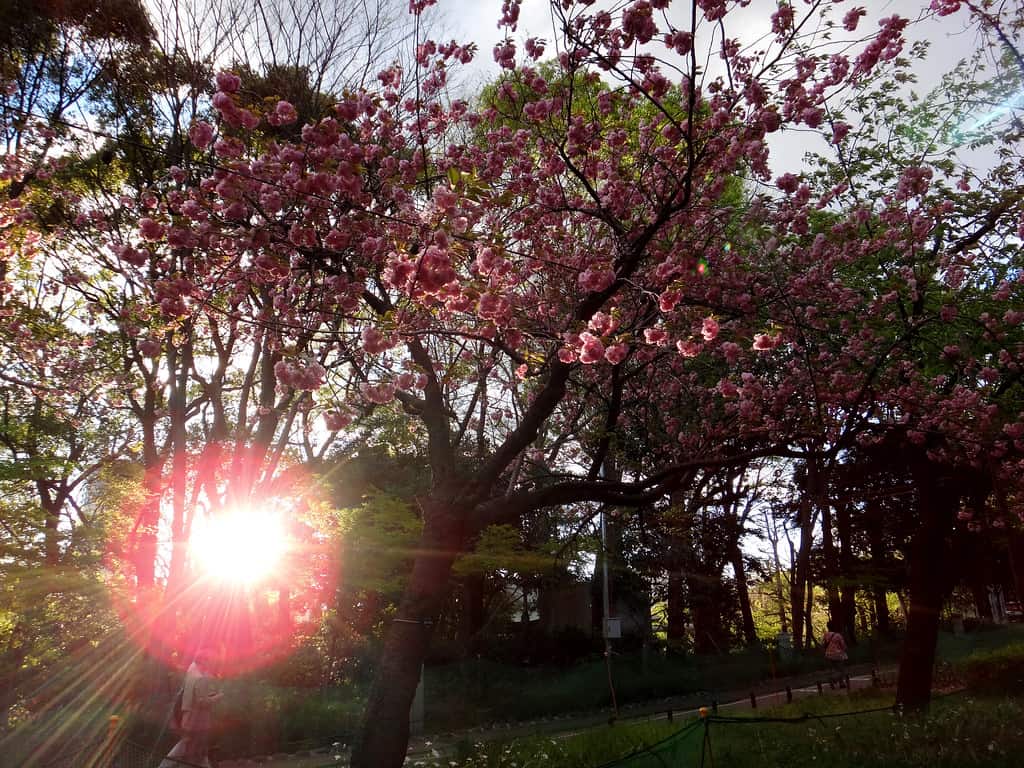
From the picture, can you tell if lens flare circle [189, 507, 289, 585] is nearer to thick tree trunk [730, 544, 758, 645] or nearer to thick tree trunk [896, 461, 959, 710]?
thick tree trunk [896, 461, 959, 710]

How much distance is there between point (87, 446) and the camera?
767 inches

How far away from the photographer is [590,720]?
15.2 metres

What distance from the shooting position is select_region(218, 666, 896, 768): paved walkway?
11.4 m

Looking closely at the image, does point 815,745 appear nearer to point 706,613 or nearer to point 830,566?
point 830,566

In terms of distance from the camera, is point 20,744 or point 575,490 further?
point 20,744

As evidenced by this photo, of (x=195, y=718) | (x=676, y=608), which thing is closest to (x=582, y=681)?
(x=676, y=608)

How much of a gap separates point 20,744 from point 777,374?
14.0 meters

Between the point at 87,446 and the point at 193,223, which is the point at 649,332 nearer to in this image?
the point at 193,223

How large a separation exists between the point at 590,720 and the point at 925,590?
26.3ft

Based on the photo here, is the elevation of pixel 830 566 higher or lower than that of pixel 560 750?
higher

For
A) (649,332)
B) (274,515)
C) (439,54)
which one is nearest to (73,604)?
(274,515)

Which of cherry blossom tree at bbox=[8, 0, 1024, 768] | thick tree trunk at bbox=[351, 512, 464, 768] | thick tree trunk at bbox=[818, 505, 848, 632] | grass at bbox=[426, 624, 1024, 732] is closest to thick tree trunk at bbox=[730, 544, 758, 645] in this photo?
grass at bbox=[426, 624, 1024, 732]

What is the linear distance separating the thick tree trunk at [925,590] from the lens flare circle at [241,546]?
38.4 ft

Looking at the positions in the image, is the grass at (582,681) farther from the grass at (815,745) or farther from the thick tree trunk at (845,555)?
the grass at (815,745)
